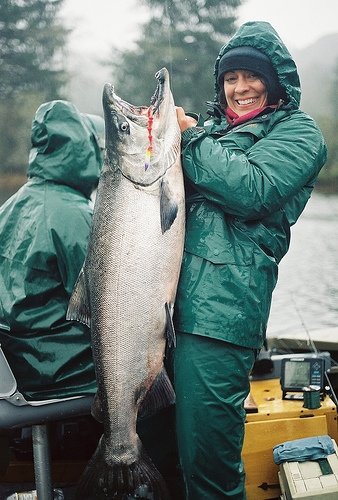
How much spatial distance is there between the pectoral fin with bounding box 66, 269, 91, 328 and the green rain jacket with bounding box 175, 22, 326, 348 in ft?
1.23

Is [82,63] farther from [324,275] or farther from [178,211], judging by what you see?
[178,211]

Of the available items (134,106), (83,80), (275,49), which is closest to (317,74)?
(83,80)

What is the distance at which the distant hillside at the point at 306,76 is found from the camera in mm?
20703

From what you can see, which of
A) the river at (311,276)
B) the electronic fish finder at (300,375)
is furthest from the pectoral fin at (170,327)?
the river at (311,276)

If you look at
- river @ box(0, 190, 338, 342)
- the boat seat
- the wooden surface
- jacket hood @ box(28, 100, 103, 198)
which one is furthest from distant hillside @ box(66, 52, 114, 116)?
the boat seat

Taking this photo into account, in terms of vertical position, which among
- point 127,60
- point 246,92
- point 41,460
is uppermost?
point 127,60

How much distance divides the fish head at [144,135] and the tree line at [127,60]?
1185cm

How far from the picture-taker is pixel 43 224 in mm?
3229

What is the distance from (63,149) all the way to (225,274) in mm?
1401

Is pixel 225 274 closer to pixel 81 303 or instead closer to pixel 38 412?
pixel 81 303

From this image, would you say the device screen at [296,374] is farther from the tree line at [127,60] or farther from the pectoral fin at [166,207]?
the tree line at [127,60]

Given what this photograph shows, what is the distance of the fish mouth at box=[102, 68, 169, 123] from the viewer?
2.53 metres

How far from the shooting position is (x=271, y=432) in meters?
3.23

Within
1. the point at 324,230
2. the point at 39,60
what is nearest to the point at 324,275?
the point at 324,230
